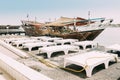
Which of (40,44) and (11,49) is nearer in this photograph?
(11,49)

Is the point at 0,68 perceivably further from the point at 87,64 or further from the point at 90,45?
the point at 90,45

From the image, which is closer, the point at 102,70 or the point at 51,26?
the point at 102,70

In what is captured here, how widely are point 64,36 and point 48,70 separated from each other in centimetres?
840

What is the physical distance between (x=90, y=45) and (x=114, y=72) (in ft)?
17.6

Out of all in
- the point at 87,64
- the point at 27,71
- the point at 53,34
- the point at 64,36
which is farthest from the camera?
the point at 53,34

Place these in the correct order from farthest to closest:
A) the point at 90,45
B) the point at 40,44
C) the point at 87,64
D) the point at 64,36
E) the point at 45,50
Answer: the point at 64,36, the point at 90,45, the point at 40,44, the point at 45,50, the point at 87,64

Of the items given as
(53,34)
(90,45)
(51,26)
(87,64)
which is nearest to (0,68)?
(87,64)

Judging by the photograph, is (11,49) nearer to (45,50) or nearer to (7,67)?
(45,50)

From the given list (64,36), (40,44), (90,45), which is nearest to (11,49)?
(40,44)

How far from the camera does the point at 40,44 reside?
31.1 ft

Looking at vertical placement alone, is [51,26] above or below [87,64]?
above

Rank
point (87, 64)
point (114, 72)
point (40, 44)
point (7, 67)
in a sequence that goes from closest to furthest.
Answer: point (7, 67)
point (87, 64)
point (114, 72)
point (40, 44)

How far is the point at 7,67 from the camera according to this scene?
181 inches

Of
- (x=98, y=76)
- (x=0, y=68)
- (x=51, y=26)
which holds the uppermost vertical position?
(x=51, y=26)
